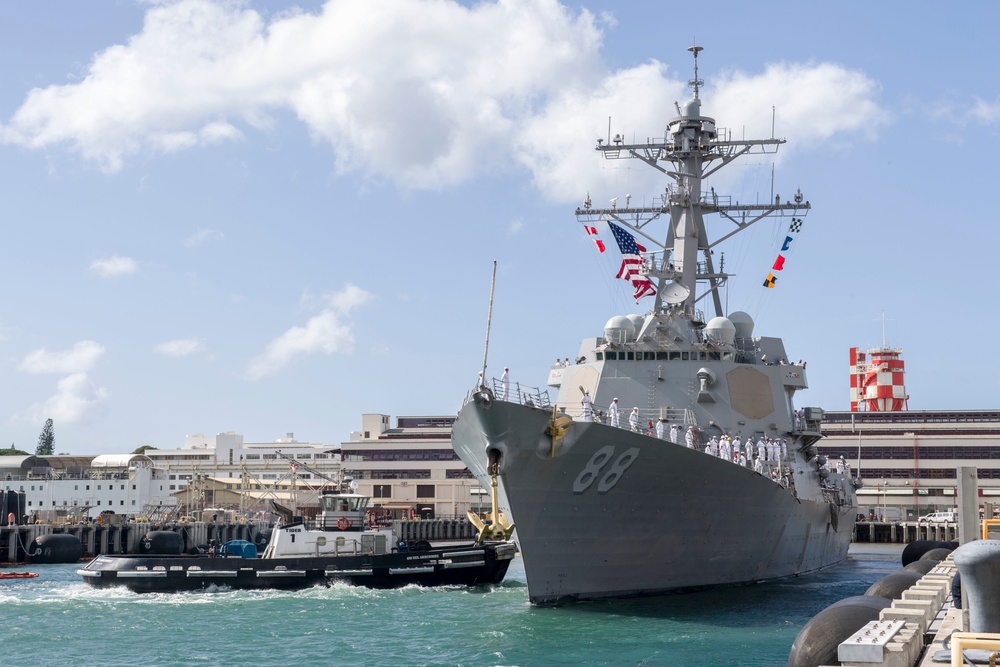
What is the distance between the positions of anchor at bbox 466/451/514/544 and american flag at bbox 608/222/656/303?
23.6ft

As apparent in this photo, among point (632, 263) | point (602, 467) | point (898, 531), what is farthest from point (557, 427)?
point (898, 531)

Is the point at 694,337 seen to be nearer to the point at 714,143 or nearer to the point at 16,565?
the point at 714,143

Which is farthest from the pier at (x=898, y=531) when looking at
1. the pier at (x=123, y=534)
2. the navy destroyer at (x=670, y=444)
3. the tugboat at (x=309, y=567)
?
the tugboat at (x=309, y=567)

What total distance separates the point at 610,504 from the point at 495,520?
3.32 meters

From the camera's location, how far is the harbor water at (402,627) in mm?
16766

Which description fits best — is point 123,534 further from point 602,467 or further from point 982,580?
point 982,580

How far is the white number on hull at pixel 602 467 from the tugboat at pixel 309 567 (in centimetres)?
740

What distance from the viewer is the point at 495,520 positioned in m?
22.6

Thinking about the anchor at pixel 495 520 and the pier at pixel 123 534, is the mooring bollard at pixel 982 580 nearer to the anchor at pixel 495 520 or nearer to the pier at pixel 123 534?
the anchor at pixel 495 520

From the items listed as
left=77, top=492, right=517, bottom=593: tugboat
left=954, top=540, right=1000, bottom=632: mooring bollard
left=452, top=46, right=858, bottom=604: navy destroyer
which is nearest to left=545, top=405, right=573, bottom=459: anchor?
left=452, top=46, right=858, bottom=604: navy destroyer

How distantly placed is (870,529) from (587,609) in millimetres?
39835

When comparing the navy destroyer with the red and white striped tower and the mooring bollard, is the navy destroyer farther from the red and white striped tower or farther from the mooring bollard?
the red and white striped tower

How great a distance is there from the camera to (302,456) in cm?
8988

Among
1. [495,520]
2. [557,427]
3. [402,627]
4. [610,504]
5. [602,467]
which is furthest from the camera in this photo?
[495,520]
